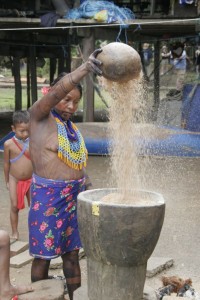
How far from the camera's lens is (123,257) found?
337 centimetres

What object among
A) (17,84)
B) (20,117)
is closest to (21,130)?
(20,117)

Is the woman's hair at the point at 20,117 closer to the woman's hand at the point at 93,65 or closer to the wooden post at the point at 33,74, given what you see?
the woman's hand at the point at 93,65

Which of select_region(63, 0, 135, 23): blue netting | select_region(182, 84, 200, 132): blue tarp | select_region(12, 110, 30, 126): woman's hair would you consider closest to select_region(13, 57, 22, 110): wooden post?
select_region(182, 84, 200, 132): blue tarp

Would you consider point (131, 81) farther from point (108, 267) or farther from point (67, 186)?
point (108, 267)

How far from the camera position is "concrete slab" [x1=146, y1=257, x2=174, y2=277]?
464cm

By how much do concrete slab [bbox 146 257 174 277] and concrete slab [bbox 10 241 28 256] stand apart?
3.59 ft

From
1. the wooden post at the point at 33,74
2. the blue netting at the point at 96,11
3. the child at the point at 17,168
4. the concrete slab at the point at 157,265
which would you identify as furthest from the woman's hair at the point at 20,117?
the wooden post at the point at 33,74

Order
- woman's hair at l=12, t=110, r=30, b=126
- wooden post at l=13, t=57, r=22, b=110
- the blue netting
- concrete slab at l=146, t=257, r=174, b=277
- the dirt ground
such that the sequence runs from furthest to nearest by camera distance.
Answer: wooden post at l=13, t=57, r=22, b=110 < the blue netting < woman's hair at l=12, t=110, r=30, b=126 < the dirt ground < concrete slab at l=146, t=257, r=174, b=277

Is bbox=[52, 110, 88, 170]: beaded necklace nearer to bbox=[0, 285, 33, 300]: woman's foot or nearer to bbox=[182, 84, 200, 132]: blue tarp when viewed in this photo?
bbox=[0, 285, 33, 300]: woman's foot

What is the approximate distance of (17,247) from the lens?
5.09m

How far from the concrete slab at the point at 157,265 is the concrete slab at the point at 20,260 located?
0.99 metres

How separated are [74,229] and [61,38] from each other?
39.7ft

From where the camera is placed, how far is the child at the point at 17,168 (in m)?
5.32

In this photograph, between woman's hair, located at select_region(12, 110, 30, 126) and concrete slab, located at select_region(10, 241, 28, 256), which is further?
woman's hair, located at select_region(12, 110, 30, 126)
